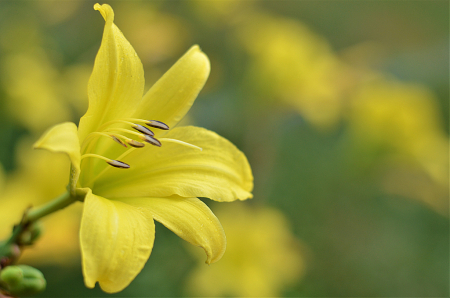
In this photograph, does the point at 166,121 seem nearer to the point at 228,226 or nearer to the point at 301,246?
the point at 228,226

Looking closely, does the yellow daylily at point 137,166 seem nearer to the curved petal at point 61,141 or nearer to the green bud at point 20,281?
the curved petal at point 61,141

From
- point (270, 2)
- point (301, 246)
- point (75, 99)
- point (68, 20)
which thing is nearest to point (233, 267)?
point (301, 246)

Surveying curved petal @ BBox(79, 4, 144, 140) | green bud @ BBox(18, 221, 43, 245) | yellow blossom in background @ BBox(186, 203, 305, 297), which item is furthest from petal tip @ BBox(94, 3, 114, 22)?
yellow blossom in background @ BBox(186, 203, 305, 297)

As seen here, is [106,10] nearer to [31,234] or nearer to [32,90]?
[31,234]

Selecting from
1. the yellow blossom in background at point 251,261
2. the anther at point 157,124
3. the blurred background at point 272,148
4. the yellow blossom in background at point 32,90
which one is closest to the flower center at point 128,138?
the anther at point 157,124

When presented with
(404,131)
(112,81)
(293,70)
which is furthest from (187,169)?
(404,131)

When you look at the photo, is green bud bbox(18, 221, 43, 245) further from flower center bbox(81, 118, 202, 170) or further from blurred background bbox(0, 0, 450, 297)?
blurred background bbox(0, 0, 450, 297)
